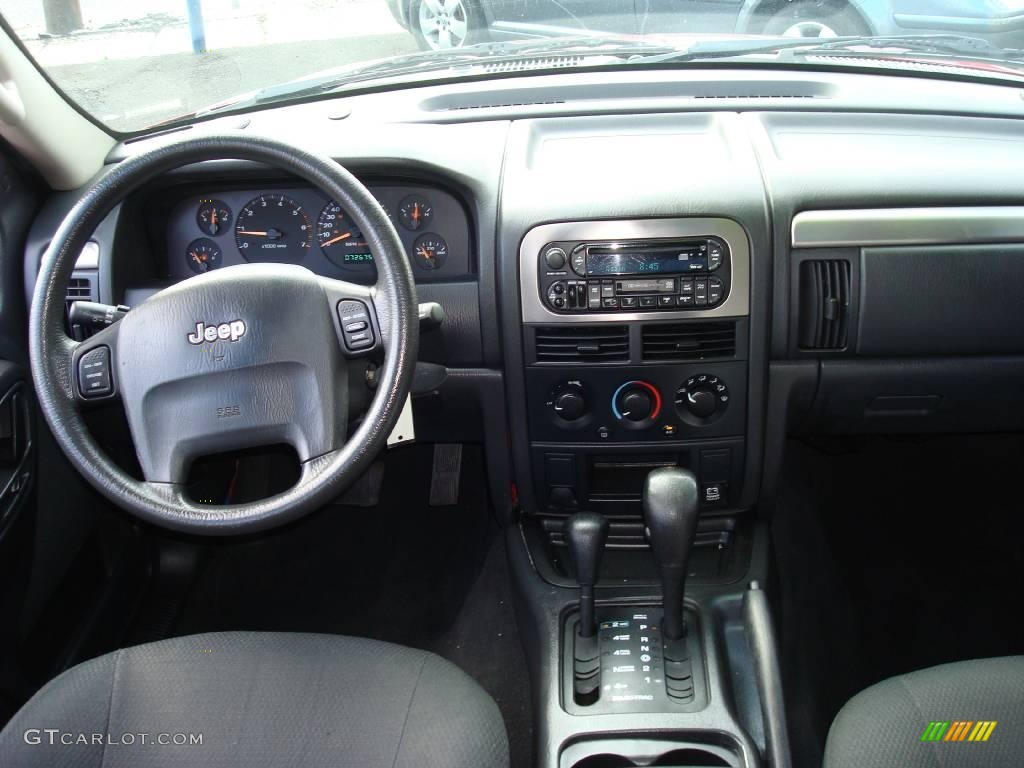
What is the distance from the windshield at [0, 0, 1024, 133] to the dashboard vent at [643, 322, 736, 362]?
726 millimetres

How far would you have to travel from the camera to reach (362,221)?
1.33 meters

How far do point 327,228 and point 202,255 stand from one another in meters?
0.30

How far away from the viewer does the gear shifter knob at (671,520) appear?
156cm

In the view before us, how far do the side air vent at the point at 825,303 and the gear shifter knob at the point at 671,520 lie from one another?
415 mm

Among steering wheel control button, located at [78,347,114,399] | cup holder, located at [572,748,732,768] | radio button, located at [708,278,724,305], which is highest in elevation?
steering wheel control button, located at [78,347,114,399]

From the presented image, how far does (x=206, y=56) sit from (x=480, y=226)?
0.92 m

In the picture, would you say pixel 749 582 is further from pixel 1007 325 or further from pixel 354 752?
pixel 354 752

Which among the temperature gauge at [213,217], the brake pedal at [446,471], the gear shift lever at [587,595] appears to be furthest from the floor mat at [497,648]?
the temperature gauge at [213,217]

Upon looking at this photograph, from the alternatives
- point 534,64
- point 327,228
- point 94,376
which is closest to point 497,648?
point 327,228

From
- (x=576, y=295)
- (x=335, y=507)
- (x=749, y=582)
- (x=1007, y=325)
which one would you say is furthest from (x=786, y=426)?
(x=335, y=507)

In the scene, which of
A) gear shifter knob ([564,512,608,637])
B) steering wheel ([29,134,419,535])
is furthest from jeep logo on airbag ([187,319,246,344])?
gear shifter knob ([564,512,608,637])

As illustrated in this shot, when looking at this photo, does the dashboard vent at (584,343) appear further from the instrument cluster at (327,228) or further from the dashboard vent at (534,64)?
the dashboard vent at (534,64)

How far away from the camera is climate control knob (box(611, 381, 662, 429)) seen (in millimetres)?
1729

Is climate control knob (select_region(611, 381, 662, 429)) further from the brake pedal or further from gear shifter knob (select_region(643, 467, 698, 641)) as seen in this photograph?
the brake pedal
